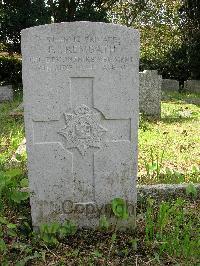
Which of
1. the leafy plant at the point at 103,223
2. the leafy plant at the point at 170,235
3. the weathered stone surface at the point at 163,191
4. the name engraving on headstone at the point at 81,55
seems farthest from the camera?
the weathered stone surface at the point at 163,191

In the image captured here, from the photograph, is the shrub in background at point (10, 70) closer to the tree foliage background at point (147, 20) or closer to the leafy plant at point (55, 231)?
the tree foliage background at point (147, 20)

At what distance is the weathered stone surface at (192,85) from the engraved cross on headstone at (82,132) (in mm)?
13095

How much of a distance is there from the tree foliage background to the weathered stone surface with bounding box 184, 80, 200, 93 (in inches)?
36.0

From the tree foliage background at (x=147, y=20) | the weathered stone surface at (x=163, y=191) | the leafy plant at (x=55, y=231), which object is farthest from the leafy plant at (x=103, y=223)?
the tree foliage background at (x=147, y=20)

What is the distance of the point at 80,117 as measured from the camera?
3041 millimetres

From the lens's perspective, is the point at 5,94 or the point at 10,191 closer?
the point at 10,191

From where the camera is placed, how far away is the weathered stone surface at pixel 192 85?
15713mm

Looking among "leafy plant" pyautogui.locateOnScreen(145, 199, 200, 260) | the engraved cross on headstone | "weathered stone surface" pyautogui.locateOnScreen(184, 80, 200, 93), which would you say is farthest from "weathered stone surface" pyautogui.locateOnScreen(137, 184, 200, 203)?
"weathered stone surface" pyautogui.locateOnScreen(184, 80, 200, 93)

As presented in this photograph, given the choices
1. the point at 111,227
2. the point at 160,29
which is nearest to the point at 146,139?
the point at 111,227

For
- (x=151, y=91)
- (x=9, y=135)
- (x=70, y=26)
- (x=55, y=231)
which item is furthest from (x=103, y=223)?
(x=151, y=91)

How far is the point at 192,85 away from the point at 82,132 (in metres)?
13.6

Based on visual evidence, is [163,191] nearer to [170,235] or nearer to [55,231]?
[170,235]

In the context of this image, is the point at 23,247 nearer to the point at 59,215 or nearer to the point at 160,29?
the point at 59,215

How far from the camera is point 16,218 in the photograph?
10.7 ft
